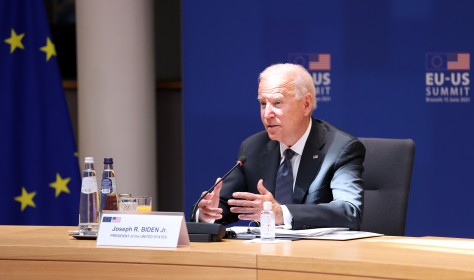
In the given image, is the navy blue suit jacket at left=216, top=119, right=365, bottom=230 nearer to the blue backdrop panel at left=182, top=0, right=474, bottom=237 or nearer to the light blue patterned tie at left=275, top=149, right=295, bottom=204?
the light blue patterned tie at left=275, top=149, right=295, bottom=204

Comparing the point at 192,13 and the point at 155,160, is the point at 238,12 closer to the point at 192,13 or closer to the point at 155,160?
the point at 192,13

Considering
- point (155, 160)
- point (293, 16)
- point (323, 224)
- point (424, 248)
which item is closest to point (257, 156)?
point (323, 224)

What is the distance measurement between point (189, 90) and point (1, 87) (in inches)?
47.7

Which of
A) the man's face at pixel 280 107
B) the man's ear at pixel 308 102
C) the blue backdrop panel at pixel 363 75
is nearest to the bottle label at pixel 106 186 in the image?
the man's face at pixel 280 107

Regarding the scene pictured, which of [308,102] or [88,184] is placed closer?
[88,184]

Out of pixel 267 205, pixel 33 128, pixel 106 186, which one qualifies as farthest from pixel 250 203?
pixel 33 128

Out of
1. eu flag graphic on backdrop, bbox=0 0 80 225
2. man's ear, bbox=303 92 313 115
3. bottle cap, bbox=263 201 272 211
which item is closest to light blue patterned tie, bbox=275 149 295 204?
man's ear, bbox=303 92 313 115

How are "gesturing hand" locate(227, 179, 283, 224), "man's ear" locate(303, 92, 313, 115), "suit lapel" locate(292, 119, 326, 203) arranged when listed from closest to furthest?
"gesturing hand" locate(227, 179, 283, 224), "suit lapel" locate(292, 119, 326, 203), "man's ear" locate(303, 92, 313, 115)

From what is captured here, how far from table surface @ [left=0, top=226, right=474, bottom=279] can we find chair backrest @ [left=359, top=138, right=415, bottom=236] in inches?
23.3

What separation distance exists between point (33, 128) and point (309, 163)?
251 centimetres

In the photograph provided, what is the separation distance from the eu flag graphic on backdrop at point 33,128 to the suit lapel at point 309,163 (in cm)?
226

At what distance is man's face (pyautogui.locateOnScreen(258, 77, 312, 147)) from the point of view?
11.6 feet

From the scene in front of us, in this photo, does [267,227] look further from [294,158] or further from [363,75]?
[363,75]

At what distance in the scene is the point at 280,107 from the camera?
140 inches
